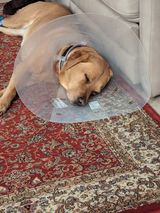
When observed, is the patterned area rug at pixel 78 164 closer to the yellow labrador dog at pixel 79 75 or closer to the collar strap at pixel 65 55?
the yellow labrador dog at pixel 79 75

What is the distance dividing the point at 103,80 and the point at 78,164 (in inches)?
22.0

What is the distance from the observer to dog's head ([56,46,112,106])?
193 centimetres

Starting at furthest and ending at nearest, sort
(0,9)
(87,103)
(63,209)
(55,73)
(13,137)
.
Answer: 1. (0,9)
2. (55,73)
3. (87,103)
4. (13,137)
5. (63,209)

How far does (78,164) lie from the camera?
5.27 feet

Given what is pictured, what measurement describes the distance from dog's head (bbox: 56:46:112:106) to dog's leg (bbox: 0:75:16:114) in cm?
25

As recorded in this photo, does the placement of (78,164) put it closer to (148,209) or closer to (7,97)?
(148,209)

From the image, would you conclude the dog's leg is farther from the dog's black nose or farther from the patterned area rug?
the dog's black nose

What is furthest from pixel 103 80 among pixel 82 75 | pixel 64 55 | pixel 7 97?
pixel 7 97

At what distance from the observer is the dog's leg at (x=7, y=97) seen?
198cm

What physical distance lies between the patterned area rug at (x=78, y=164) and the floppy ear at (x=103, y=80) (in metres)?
0.19

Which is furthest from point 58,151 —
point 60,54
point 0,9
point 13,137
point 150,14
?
point 0,9

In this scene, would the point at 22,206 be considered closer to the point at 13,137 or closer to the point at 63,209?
the point at 63,209

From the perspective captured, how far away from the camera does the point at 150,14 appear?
1.83 metres

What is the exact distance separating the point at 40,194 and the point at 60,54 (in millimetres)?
820
